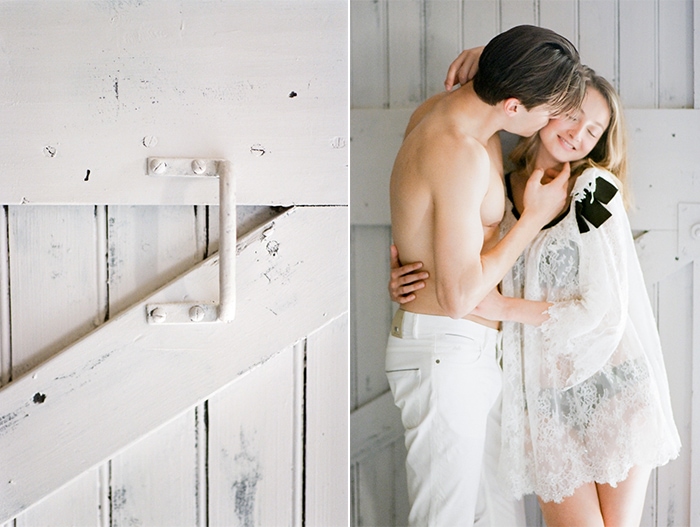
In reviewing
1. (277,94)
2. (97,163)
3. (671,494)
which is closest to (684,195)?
(671,494)

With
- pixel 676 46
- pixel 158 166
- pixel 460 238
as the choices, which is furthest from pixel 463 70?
pixel 158 166

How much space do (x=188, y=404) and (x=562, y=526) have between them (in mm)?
1094

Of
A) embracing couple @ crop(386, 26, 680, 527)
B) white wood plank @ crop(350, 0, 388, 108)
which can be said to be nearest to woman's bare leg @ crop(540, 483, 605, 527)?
embracing couple @ crop(386, 26, 680, 527)

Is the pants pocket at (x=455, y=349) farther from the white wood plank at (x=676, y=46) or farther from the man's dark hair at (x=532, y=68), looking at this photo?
the white wood plank at (x=676, y=46)

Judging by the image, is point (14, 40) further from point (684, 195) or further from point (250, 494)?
point (684, 195)

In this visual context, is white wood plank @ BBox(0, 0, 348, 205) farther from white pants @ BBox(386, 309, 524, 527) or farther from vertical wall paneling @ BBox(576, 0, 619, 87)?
vertical wall paneling @ BBox(576, 0, 619, 87)

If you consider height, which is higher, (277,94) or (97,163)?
(277,94)

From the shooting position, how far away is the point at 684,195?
1.73m

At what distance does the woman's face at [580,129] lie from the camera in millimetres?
1556

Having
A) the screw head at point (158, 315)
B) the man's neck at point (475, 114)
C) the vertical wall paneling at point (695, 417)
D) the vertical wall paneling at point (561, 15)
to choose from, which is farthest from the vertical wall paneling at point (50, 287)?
the vertical wall paneling at point (695, 417)

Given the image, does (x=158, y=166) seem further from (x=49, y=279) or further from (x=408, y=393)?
(x=408, y=393)

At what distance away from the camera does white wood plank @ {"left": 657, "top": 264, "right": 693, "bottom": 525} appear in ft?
5.77

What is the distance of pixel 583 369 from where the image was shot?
1.51 meters

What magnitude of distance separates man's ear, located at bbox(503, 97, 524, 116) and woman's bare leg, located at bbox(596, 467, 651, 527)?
0.93 metres
